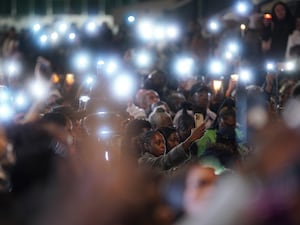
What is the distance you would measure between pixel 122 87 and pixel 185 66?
7.79 feet

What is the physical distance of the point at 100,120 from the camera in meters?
9.61

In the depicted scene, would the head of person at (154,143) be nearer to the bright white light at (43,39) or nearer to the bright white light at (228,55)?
the bright white light at (228,55)

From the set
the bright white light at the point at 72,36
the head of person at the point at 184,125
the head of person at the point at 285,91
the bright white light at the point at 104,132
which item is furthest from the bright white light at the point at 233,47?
the bright white light at the point at 72,36

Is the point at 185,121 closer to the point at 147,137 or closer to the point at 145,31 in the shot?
the point at 147,137

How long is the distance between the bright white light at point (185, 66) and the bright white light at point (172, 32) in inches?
137

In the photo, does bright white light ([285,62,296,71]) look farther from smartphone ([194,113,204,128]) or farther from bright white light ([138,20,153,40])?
bright white light ([138,20,153,40])

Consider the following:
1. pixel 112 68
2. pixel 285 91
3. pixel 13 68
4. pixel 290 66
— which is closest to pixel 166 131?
pixel 285 91

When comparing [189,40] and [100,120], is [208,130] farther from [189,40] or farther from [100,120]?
[189,40]

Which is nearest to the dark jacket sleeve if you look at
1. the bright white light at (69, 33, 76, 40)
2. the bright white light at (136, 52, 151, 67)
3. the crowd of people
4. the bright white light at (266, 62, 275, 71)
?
the crowd of people

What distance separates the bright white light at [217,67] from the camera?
1312 cm

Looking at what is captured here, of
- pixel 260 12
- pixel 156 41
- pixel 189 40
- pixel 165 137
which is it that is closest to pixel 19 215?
pixel 165 137

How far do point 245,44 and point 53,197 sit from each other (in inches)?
327

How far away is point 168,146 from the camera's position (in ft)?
26.1

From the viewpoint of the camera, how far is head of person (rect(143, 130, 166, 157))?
7453 millimetres
